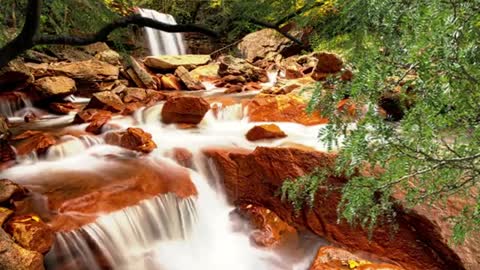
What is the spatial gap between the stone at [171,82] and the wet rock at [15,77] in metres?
4.25

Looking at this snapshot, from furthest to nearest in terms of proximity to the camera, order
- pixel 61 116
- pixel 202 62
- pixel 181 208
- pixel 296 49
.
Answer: pixel 296 49 → pixel 202 62 → pixel 61 116 → pixel 181 208

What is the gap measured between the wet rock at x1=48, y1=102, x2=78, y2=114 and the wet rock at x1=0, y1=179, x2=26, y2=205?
5392mm

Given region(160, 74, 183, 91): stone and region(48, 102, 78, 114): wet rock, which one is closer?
region(48, 102, 78, 114): wet rock

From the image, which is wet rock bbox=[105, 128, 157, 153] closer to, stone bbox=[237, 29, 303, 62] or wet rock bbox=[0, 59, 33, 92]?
wet rock bbox=[0, 59, 33, 92]

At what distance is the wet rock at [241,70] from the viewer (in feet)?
43.2

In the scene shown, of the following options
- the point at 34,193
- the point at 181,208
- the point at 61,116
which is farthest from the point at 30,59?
the point at 181,208

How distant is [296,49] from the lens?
16547 millimetres

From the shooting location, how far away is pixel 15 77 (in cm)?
928

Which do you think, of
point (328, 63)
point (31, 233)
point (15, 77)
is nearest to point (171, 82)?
point (15, 77)

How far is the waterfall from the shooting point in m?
17.2

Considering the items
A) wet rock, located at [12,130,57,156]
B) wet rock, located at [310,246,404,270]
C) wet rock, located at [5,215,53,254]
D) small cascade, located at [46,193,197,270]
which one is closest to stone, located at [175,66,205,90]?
wet rock, located at [12,130,57,156]

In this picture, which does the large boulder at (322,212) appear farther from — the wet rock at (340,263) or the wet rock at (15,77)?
the wet rock at (15,77)

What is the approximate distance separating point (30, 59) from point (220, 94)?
6.80m

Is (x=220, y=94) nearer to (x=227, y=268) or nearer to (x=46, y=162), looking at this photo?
(x=46, y=162)
